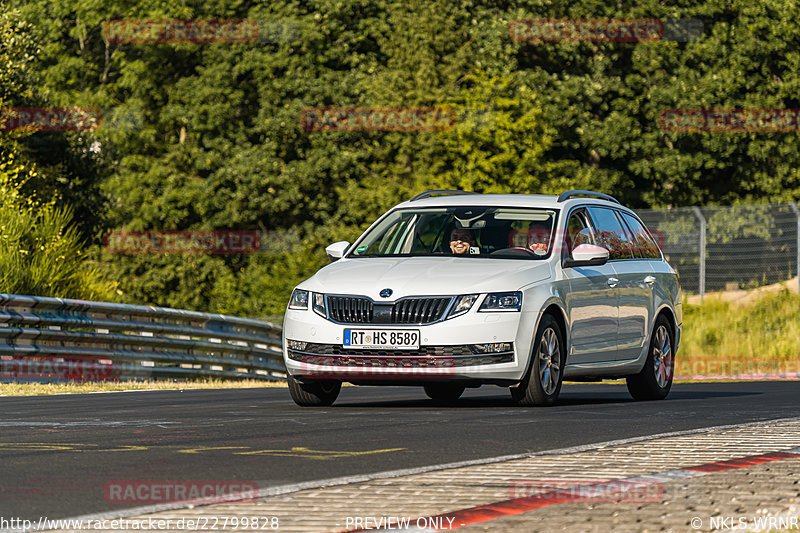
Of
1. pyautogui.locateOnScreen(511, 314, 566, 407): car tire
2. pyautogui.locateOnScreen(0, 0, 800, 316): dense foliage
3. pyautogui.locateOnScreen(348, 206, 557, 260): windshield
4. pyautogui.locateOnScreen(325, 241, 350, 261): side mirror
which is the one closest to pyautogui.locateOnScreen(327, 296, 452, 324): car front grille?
pyautogui.locateOnScreen(511, 314, 566, 407): car tire

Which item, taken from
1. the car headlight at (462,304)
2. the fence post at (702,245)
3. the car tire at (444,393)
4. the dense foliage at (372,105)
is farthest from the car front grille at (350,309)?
the dense foliage at (372,105)

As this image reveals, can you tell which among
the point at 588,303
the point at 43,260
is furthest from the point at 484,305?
the point at 43,260

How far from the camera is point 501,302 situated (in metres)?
11.3

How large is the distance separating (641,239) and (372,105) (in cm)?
3142

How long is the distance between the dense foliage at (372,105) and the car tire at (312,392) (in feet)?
96.3

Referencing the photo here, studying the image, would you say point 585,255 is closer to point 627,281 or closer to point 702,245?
point 627,281

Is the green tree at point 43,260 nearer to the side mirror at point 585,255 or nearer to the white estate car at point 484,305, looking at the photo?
the white estate car at point 484,305

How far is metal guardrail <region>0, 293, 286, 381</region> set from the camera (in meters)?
16.9

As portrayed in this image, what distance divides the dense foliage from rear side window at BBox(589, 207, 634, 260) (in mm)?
27284

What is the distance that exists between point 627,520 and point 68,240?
17161mm

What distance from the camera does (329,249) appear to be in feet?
42.0

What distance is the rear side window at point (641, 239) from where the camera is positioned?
14.3 m

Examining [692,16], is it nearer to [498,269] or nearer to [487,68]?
[487,68]

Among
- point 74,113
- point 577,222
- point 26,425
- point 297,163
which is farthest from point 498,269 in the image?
point 297,163
